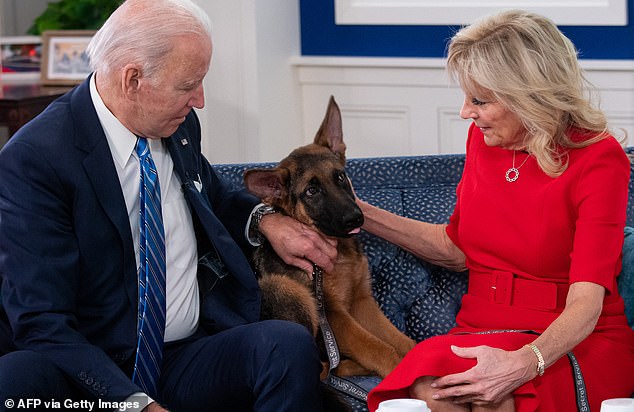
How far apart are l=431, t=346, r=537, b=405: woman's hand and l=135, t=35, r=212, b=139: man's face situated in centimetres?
89

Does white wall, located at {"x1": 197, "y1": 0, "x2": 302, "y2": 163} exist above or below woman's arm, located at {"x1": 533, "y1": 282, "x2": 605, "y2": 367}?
above

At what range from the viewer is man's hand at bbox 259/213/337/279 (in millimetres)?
2820

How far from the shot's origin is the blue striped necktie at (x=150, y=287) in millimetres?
2471

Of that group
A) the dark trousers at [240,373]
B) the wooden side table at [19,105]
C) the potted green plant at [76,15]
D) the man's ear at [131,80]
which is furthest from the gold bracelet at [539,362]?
the potted green plant at [76,15]

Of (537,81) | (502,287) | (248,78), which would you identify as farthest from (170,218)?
(248,78)

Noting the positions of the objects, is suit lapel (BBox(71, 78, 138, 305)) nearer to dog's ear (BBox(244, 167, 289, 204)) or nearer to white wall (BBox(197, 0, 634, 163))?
dog's ear (BBox(244, 167, 289, 204))

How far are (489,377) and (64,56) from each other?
3262 millimetres

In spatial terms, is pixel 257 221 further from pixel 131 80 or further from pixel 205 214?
pixel 131 80

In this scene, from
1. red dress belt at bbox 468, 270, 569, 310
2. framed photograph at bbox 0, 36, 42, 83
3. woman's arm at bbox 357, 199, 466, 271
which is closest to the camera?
red dress belt at bbox 468, 270, 569, 310

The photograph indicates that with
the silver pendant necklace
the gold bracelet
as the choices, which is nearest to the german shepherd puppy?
the silver pendant necklace

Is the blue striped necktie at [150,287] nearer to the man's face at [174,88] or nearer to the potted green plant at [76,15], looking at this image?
the man's face at [174,88]

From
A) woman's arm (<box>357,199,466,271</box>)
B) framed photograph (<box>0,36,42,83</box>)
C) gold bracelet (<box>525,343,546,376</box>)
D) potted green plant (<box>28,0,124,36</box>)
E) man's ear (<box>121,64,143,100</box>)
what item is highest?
potted green plant (<box>28,0,124,36</box>)

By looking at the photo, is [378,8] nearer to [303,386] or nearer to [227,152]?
[227,152]

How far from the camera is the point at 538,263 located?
2.60m
